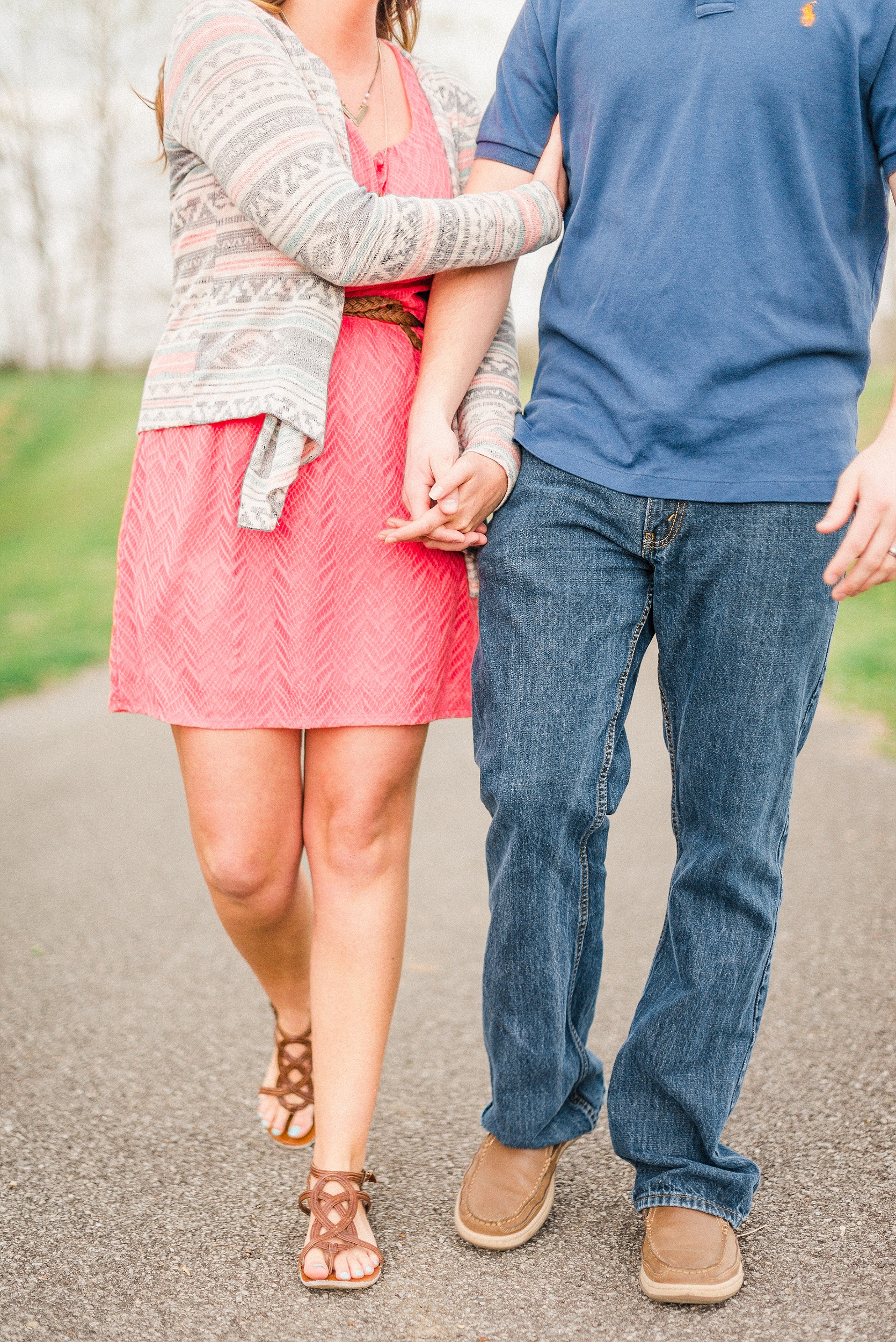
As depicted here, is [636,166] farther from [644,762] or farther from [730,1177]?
[644,762]

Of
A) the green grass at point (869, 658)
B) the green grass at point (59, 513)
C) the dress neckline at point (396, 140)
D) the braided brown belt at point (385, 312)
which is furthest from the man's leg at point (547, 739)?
the green grass at point (59, 513)

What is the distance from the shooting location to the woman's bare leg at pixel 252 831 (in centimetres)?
198

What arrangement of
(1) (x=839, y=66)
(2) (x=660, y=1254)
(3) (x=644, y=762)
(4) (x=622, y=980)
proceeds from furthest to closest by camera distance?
(3) (x=644, y=762) → (4) (x=622, y=980) → (2) (x=660, y=1254) → (1) (x=839, y=66)

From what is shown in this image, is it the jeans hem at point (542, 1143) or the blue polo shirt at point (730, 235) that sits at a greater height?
the blue polo shirt at point (730, 235)

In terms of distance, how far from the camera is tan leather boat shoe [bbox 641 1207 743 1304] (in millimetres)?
1834

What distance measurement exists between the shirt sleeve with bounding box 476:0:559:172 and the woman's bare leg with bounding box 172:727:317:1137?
109 cm

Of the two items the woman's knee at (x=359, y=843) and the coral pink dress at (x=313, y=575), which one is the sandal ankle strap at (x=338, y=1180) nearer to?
the woman's knee at (x=359, y=843)

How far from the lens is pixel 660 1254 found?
187 cm

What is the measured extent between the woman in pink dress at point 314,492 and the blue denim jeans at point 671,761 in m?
0.19

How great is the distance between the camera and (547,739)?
1823 mm

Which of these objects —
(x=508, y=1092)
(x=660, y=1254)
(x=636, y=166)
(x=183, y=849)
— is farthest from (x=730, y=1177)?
(x=183, y=849)

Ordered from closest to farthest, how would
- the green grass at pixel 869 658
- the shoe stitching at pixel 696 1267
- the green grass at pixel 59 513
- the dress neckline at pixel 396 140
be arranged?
1. the shoe stitching at pixel 696 1267
2. the dress neckline at pixel 396 140
3. the green grass at pixel 869 658
4. the green grass at pixel 59 513

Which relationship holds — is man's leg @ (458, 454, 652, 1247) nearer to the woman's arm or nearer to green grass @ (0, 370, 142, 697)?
the woman's arm

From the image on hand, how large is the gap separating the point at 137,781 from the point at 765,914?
410 cm
